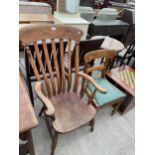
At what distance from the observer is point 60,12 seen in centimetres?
288

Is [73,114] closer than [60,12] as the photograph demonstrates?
Yes

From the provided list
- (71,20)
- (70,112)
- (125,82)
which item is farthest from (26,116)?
(71,20)

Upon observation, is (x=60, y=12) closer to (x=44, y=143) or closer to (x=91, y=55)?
(x=91, y=55)

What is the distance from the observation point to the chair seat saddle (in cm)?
120

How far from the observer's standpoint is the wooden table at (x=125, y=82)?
1795mm

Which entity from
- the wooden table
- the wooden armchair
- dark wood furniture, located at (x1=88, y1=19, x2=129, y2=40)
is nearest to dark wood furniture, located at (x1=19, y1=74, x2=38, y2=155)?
the wooden armchair

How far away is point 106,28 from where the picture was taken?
Result: 11.2 ft

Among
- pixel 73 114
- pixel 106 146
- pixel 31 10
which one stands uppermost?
pixel 31 10

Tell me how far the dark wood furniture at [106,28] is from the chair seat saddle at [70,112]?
2.22 meters

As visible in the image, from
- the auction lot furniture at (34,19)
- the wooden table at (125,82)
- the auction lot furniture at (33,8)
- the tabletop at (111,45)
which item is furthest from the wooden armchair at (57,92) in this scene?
the auction lot furniture at (33,8)
